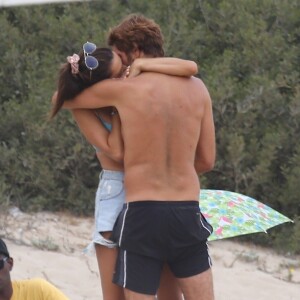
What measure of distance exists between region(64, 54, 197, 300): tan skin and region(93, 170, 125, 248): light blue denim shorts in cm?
3

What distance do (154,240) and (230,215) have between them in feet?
2.85

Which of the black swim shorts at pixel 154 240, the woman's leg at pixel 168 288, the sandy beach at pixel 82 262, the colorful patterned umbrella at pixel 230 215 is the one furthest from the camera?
the sandy beach at pixel 82 262

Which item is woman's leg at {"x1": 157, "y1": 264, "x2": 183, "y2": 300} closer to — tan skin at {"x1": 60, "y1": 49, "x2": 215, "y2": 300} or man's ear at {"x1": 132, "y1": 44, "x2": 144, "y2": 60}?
tan skin at {"x1": 60, "y1": 49, "x2": 215, "y2": 300}

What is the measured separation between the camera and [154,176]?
384cm

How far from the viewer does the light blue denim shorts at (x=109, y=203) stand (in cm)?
393

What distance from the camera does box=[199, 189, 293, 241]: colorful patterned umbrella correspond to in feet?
A: 15.0

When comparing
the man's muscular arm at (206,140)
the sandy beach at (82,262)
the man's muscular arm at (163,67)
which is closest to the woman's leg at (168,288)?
the man's muscular arm at (206,140)

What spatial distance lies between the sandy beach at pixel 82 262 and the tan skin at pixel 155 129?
253 cm

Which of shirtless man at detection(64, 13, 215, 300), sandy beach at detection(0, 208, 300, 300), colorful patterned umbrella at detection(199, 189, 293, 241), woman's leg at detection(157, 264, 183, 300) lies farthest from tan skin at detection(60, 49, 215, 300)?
sandy beach at detection(0, 208, 300, 300)

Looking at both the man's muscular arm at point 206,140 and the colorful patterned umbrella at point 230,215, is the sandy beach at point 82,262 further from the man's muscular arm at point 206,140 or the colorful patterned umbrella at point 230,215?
the man's muscular arm at point 206,140

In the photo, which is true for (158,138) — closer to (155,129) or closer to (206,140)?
(155,129)

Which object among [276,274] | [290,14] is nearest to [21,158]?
[276,274]

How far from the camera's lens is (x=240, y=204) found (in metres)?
4.75

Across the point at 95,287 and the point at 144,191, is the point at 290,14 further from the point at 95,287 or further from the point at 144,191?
the point at 144,191
